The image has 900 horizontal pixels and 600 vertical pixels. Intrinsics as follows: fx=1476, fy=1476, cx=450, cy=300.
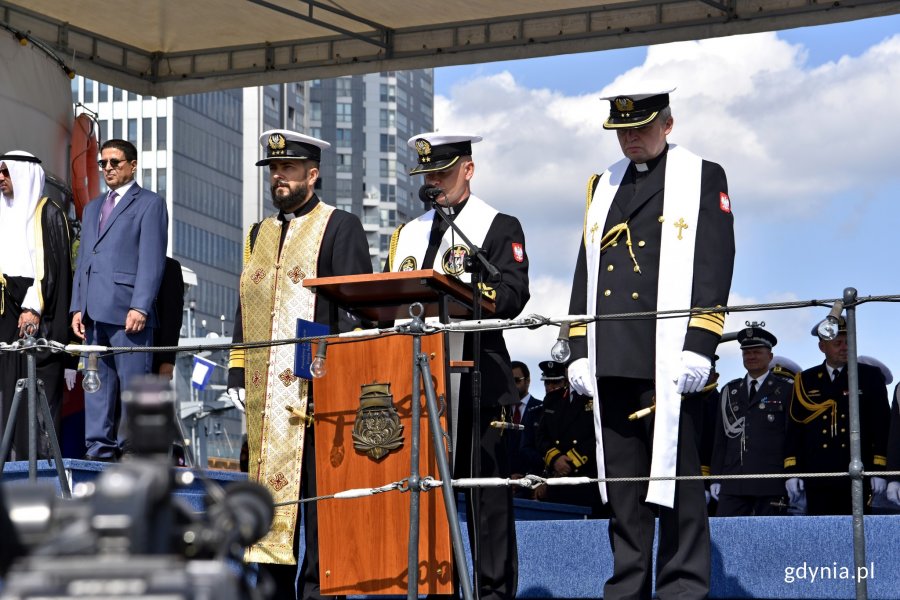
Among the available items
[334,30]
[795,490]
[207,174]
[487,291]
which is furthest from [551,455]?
[207,174]

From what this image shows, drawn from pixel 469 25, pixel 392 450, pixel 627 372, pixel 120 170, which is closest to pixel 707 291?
pixel 627 372

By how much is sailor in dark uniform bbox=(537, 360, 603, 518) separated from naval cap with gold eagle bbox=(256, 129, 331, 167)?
4277 mm

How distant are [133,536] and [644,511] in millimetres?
3713

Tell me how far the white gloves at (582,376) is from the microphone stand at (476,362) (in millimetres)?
372

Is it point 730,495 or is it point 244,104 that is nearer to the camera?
point 730,495

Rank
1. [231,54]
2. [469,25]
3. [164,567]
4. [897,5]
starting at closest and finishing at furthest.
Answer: [164,567] → [897,5] → [469,25] → [231,54]

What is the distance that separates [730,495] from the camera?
1008 centimetres

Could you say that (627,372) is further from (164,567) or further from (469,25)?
(469,25)

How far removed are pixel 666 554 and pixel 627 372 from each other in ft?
2.28

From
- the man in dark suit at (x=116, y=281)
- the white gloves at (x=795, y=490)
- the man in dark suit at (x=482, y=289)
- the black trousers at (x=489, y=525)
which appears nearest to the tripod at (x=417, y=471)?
the man in dark suit at (x=482, y=289)

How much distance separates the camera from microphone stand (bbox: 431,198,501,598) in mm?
5543

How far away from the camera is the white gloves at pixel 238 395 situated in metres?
6.58

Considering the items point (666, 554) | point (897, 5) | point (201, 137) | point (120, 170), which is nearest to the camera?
point (666, 554)

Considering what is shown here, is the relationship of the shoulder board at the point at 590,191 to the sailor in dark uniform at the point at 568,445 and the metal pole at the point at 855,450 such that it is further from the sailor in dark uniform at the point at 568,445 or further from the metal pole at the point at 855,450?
the sailor in dark uniform at the point at 568,445
